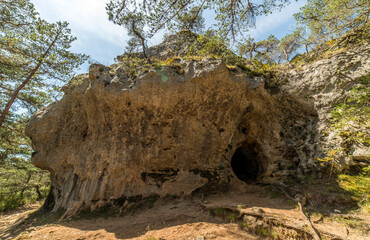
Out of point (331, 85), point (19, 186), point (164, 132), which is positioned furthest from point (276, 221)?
point (19, 186)

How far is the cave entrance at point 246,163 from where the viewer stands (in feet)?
36.3

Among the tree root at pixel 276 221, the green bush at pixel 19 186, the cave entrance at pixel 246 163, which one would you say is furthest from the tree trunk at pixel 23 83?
the cave entrance at pixel 246 163

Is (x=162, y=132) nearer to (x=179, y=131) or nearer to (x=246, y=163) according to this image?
(x=179, y=131)

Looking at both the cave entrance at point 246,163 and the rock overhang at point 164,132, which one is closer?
the rock overhang at point 164,132

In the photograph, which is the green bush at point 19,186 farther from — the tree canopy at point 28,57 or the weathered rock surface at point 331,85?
the weathered rock surface at point 331,85

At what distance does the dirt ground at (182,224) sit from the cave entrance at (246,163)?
3.41 metres

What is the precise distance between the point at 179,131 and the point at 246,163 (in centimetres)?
651

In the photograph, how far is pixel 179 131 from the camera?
8.73 metres

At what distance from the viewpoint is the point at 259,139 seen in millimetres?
9945

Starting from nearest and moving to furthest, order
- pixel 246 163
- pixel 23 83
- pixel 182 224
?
pixel 182 224 → pixel 23 83 → pixel 246 163

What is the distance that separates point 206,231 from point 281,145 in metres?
6.37

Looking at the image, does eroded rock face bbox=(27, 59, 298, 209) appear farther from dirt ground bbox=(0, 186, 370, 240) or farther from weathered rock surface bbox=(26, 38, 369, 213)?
dirt ground bbox=(0, 186, 370, 240)

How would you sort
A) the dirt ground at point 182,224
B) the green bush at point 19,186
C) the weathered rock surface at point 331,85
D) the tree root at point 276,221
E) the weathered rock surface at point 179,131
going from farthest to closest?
1. the green bush at point 19,186
2. the weathered rock surface at point 179,131
3. the weathered rock surface at point 331,85
4. the dirt ground at point 182,224
5. the tree root at point 276,221

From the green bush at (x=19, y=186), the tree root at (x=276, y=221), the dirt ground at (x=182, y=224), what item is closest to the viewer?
the tree root at (x=276, y=221)
